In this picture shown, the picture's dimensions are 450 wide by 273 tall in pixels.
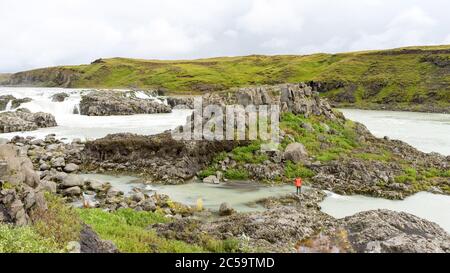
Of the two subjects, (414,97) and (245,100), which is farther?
(414,97)

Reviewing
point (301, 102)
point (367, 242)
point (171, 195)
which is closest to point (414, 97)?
point (301, 102)

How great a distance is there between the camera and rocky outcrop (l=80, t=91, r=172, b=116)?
281ft

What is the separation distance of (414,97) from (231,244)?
4465 inches

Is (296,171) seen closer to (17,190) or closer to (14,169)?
(14,169)

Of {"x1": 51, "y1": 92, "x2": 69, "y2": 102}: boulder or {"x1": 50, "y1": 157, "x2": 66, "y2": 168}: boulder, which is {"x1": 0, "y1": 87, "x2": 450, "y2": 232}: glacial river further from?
{"x1": 50, "y1": 157, "x2": 66, "y2": 168}: boulder

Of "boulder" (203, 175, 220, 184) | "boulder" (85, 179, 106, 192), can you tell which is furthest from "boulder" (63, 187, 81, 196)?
"boulder" (203, 175, 220, 184)

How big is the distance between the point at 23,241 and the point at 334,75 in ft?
466

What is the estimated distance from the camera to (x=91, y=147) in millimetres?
40375

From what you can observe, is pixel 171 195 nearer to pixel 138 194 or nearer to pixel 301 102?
pixel 138 194

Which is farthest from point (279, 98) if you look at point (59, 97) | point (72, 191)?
point (59, 97)

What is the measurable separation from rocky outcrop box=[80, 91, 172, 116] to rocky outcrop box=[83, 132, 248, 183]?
4699 cm

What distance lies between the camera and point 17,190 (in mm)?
14594

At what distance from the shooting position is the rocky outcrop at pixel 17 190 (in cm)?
1347

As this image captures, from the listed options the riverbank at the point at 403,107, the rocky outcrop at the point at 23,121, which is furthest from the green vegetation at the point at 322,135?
the riverbank at the point at 403,107
